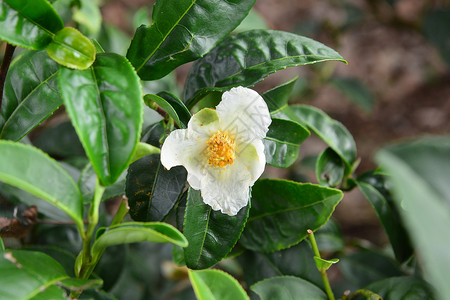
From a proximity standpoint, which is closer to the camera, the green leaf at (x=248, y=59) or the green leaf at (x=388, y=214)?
the green leaf at (x=248, y=59)

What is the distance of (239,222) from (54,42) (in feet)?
1.29

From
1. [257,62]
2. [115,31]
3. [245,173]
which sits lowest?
[115,31]

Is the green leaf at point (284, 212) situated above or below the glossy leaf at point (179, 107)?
below

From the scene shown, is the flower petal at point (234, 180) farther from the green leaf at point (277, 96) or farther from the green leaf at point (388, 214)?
the green leaf at point (388, 214)

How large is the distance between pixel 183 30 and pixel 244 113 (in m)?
0.16

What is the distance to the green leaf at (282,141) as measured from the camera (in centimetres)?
73

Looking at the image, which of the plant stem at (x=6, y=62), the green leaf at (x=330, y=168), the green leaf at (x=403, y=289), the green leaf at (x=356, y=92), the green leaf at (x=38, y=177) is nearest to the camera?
the green leaf at (x=38, y=177)

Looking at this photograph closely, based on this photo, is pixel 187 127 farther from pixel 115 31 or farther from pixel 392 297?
pixel 115 31

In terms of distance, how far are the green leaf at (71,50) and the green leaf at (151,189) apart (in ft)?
0.60

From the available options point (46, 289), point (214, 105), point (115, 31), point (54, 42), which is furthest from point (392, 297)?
point (115, 31)

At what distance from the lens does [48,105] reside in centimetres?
67

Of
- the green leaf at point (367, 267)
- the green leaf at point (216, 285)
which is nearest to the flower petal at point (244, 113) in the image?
the green leaf at point (216, 285)

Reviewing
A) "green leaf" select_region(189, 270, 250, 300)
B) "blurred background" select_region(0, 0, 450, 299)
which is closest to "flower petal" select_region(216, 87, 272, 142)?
"green leaf" select_region(189, 270, 250, 300)

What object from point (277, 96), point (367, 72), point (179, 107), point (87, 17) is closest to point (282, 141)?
point (277, 96)
